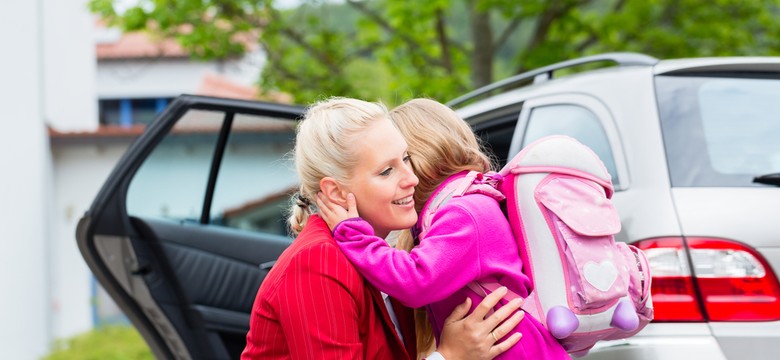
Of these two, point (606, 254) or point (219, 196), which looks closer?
point (606, 254)

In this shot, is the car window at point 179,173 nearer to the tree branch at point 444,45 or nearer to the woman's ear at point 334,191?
the woman's ear at point 334,191

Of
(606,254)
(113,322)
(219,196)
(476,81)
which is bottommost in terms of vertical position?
(113,322)

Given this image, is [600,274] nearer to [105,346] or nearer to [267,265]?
[267,265]

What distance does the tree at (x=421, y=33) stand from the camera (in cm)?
1412

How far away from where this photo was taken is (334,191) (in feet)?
7.77

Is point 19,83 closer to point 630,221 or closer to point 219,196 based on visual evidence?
point 219,196

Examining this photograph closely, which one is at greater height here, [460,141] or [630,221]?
[460,141]

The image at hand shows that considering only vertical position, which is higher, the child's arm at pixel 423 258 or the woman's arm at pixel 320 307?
the child's arm at pixel 423 258

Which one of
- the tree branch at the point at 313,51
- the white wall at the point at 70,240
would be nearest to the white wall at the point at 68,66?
the white wall at the point at 70,240

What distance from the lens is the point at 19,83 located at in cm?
1107

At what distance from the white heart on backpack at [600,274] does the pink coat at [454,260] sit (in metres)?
0.15

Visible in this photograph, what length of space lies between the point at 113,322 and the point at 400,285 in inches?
508

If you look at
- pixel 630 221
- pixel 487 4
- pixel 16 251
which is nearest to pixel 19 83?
pixel 16 251

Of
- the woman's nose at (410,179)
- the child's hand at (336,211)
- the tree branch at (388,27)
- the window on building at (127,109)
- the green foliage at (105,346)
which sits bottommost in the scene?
the window on building at (127,109)
